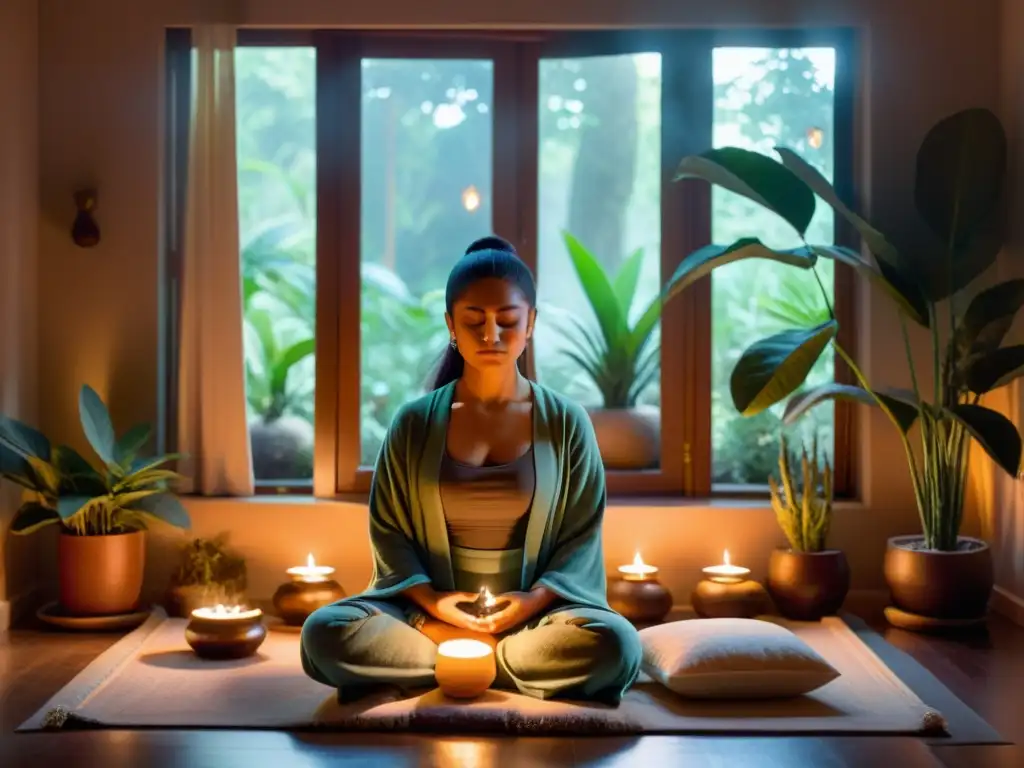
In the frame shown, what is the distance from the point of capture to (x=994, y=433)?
354 cm

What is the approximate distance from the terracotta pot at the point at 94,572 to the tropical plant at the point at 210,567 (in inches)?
7.8

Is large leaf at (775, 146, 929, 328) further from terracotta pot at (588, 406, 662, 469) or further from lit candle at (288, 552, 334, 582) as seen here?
lit candle at (288, 552, 334, 582)

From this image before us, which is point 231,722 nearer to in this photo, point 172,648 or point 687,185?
point 172,648

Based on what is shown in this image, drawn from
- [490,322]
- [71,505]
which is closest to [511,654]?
[490,322]

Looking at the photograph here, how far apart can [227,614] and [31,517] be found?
786 mm

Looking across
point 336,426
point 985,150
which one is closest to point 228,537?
point 336,426

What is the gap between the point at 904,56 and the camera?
4.23 metres

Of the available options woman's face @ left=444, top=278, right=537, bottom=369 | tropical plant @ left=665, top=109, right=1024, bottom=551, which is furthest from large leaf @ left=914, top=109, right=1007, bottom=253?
woman's face @ left=444, top=278, right=537, bottom=369

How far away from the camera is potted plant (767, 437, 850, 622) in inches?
155

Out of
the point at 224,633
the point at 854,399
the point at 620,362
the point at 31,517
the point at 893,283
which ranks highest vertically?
the point at 893,283

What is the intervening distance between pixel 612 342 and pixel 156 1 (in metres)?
1.89

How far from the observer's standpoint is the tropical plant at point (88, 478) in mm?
3816

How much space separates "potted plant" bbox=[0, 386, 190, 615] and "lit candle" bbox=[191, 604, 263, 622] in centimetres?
47

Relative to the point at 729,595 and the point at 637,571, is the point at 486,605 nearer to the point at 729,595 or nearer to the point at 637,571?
the point at 637,571
